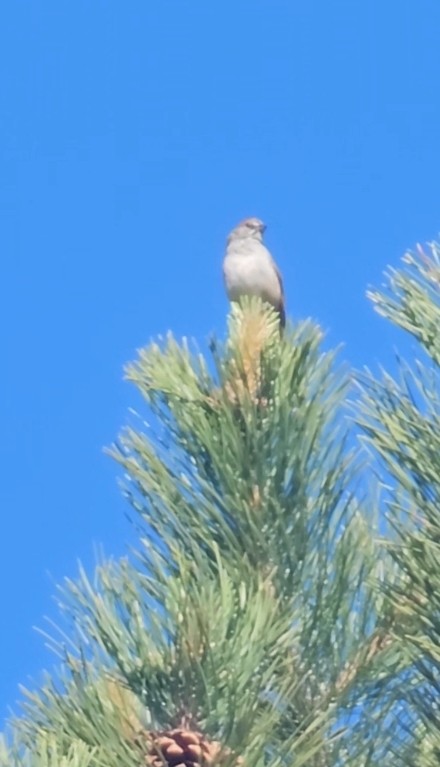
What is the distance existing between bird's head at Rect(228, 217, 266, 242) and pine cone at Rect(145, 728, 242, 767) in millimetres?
6581

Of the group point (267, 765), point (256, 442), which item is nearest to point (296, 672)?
point (267, 765)

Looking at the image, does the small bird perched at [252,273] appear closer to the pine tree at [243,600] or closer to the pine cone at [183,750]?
the pine tree at [243,600]

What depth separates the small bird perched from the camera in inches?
281

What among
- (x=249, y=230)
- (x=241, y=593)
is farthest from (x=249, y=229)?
(x=241, y=593)

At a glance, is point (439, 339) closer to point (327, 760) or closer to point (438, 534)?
point (438, 534)

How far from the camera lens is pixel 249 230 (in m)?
8.30

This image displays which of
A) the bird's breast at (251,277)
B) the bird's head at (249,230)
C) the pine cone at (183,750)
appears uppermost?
the bird's head at (249,230)

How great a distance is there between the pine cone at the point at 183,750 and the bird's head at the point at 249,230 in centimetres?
658

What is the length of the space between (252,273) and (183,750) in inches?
226

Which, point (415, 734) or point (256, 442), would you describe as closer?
point (415, 734)

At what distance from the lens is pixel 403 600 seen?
1646 millimetres

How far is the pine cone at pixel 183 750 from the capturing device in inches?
61.6

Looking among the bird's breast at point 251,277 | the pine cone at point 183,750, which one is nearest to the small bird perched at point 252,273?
the bird's breast at point 251,277

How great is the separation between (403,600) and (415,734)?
21 cm
